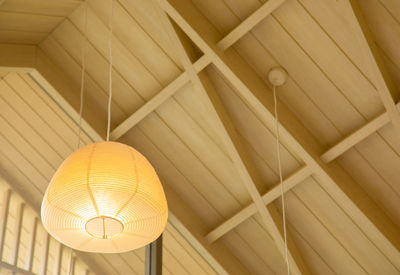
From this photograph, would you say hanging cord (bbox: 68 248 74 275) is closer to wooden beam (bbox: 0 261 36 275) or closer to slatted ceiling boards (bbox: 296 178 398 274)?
wooden beam (bbox: 0 261 36 275)

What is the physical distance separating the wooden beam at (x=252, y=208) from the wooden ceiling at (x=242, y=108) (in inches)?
0.4

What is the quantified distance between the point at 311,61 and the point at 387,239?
157cm

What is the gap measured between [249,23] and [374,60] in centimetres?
95

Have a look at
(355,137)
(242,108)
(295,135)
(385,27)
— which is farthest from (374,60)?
(242,108)

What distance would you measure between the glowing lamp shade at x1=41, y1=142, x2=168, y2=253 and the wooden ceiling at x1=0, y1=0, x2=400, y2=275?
5.13 ft

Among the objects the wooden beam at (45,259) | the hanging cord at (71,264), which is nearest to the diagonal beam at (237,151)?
the hanging cord at (71,264)

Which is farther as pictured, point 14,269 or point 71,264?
point 71,264

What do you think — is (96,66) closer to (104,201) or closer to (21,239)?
(104,201)

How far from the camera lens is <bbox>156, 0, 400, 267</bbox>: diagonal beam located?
448cm

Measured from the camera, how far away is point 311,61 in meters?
4.70

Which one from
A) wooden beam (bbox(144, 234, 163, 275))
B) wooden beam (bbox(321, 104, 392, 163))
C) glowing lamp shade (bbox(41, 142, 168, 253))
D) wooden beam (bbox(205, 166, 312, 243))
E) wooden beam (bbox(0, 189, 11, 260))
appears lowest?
glowing lamp shade (bbox(41, 142, 168, 253))

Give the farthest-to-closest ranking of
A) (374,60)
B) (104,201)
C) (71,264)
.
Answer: (71,264)
(374,60)
(104,201)

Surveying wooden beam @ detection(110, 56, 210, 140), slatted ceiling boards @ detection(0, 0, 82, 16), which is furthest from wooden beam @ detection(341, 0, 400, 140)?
slatted ceiling boards @ detection(0, 0, 82, 16)

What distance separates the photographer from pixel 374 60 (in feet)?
13.8
